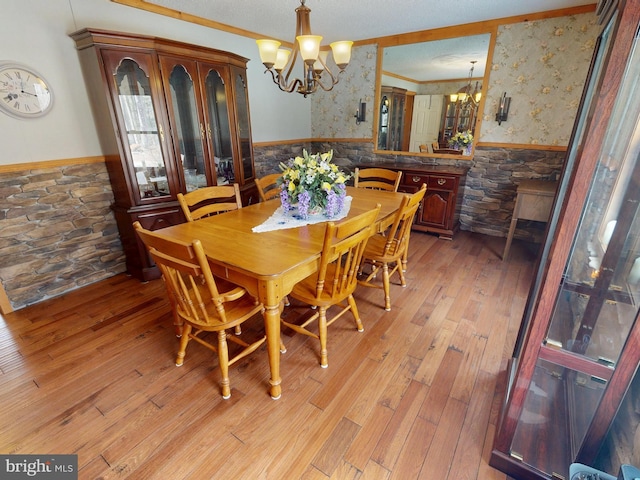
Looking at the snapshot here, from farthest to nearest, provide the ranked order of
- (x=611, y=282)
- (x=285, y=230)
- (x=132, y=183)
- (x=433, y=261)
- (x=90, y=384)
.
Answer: (x=433, y=261), (x=132, y=183), (x=285, y=230), (x=90, y=384), (x=611, y=282)

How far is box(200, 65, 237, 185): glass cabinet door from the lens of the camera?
9.29 ft

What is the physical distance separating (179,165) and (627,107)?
9.41 ft

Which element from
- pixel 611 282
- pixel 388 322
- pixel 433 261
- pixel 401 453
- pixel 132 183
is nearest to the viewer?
pixel 611 282

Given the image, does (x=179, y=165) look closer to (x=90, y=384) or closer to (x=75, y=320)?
(x=75, y=320)

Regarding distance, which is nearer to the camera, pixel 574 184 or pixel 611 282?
pixel 574 184

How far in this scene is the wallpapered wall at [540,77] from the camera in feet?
9.52

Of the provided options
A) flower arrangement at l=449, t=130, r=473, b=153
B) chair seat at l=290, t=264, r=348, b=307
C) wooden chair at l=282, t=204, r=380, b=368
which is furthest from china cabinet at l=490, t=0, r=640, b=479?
flower arrangement at l=449, t=130, r=473, b=153

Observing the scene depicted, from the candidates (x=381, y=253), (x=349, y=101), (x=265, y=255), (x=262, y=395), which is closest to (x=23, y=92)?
(x=265, y=255)

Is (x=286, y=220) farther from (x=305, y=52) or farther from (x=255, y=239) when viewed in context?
(x=305, y=52)

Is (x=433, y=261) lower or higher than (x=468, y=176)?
lower

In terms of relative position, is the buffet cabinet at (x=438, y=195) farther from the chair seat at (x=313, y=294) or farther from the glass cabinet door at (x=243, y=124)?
the chair seat at (x=313, y=294)

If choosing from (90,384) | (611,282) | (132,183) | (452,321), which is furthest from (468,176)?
(90,384)

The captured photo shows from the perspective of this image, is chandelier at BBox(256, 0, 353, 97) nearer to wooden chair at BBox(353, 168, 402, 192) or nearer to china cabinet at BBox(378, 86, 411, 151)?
wooden chair at BBox(353, 168, 402, 192)

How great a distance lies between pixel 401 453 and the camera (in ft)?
4.34
